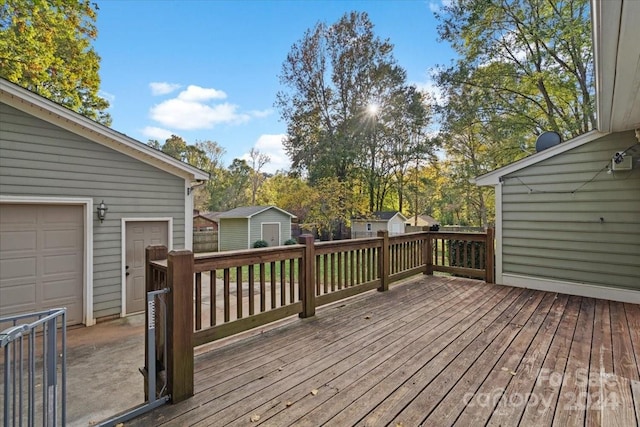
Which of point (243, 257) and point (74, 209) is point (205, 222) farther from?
point (243, 257)

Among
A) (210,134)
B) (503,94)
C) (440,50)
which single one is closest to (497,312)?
(503,94)

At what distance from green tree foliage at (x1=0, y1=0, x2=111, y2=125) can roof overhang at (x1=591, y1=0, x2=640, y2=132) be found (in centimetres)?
941

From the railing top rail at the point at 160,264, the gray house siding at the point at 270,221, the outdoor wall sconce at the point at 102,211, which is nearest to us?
the railing top rail at the point at 160,264

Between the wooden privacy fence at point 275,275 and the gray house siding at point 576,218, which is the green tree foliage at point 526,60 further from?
the wooden privacy fence at point 275,275

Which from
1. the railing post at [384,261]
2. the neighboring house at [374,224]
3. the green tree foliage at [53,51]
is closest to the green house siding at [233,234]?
the neighboring house at [374,224]

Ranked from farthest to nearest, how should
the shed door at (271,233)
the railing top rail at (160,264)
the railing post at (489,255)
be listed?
the shed door at (271,233)
the railing post at (489,255)
the railing top rail at (160,264)

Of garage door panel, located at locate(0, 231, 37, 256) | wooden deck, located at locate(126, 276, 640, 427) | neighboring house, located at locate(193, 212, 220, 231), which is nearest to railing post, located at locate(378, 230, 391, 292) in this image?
wooden deck, located at locate(126, 276, 640, 427)

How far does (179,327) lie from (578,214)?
5.87 meters

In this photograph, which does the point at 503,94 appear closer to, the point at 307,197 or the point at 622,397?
the point at 307,197

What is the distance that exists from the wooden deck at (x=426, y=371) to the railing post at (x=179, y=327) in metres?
0.13

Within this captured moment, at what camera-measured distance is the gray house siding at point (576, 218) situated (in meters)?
4.42

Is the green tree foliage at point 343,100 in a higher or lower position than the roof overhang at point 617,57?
higher

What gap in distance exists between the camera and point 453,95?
11.8 metres

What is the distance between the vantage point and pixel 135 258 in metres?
5.69
